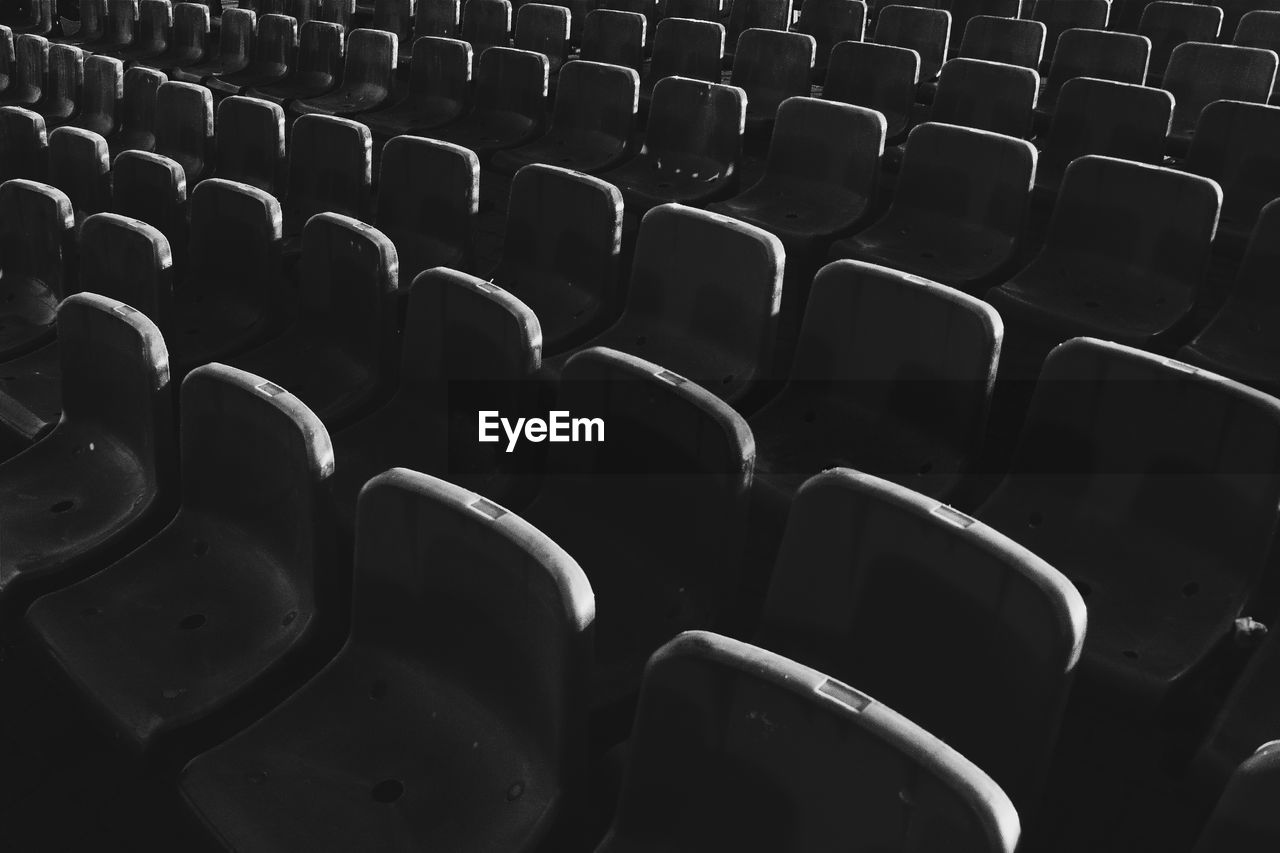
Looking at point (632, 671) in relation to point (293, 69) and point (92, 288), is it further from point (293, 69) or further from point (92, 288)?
point (293, 69)

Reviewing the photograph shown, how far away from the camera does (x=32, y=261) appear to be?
10.1ft

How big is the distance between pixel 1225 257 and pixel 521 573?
292 cm

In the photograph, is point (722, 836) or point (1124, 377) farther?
point (1124, 377)

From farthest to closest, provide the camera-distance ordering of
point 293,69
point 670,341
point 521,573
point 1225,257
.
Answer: point 293,69 → point 1225,257 → point 670,341 → point 521,573

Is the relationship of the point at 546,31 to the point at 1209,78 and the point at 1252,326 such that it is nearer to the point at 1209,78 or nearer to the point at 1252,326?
the point at 1209,78

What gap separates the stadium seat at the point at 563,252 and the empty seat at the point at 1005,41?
97.9 inches

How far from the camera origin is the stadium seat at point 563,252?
9.22ft

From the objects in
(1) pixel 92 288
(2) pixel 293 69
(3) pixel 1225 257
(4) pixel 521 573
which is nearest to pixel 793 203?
(3) pixel 1225 257

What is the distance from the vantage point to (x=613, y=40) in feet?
16.5

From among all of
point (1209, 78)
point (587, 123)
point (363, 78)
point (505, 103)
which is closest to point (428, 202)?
point (587, 123)

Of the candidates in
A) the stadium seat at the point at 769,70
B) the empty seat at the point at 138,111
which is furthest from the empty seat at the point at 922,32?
the empty seat at the point at 138,111

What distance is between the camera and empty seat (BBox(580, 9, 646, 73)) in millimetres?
4965

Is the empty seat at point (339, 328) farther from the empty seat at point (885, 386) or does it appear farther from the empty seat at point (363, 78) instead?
the empty seat at point (363, 78)

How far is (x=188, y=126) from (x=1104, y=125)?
311cm
